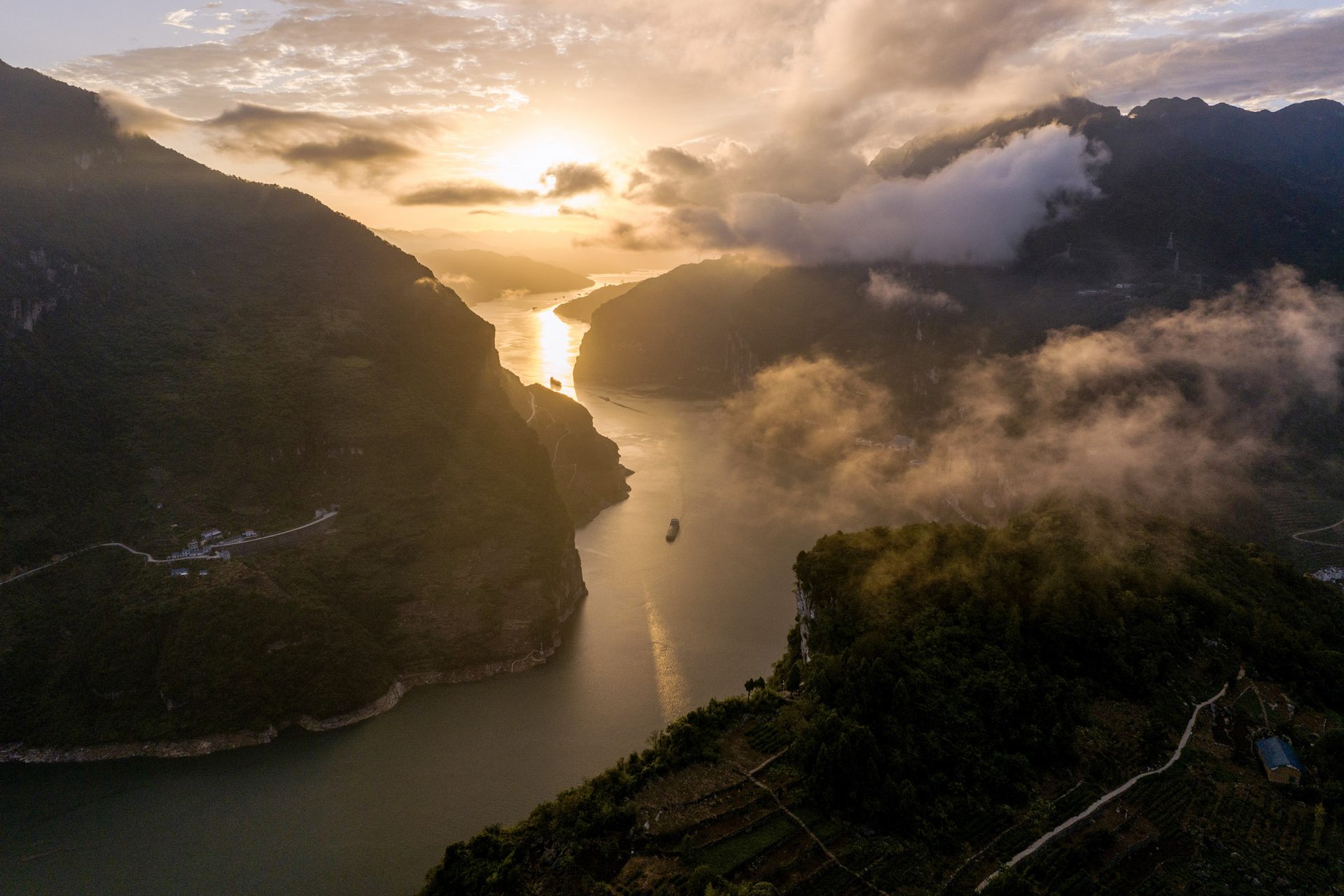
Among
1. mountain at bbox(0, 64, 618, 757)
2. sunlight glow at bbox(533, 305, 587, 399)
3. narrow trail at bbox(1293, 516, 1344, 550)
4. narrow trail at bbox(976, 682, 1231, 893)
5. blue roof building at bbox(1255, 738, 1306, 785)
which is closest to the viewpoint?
narrow trail at bbox(976, 682, 1231, 893)

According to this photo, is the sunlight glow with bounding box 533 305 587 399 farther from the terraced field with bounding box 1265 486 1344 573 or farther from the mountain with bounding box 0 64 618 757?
the terraced field with bounding box 1265 486 1344 573

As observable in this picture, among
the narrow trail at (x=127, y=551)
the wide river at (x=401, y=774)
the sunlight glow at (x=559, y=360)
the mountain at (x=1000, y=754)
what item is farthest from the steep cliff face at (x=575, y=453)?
the mountain at (x=1000, y=754)

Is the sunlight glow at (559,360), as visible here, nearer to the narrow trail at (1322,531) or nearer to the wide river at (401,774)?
the wide river at (401,774)

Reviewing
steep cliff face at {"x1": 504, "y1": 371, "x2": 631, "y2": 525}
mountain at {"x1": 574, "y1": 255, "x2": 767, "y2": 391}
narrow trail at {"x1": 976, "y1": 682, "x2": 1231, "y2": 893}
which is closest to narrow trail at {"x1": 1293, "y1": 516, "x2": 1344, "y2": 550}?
narrow trail at {"x1": 976, "y1": 682, "x2": 1231, "y2": 893}

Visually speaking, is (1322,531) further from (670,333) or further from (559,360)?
(559,360)

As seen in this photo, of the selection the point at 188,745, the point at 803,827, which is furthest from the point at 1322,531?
the point at 188,745

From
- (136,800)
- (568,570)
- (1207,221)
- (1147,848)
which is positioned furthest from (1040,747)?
(1207,221)

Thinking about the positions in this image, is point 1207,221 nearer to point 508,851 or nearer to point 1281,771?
point 1281,771
